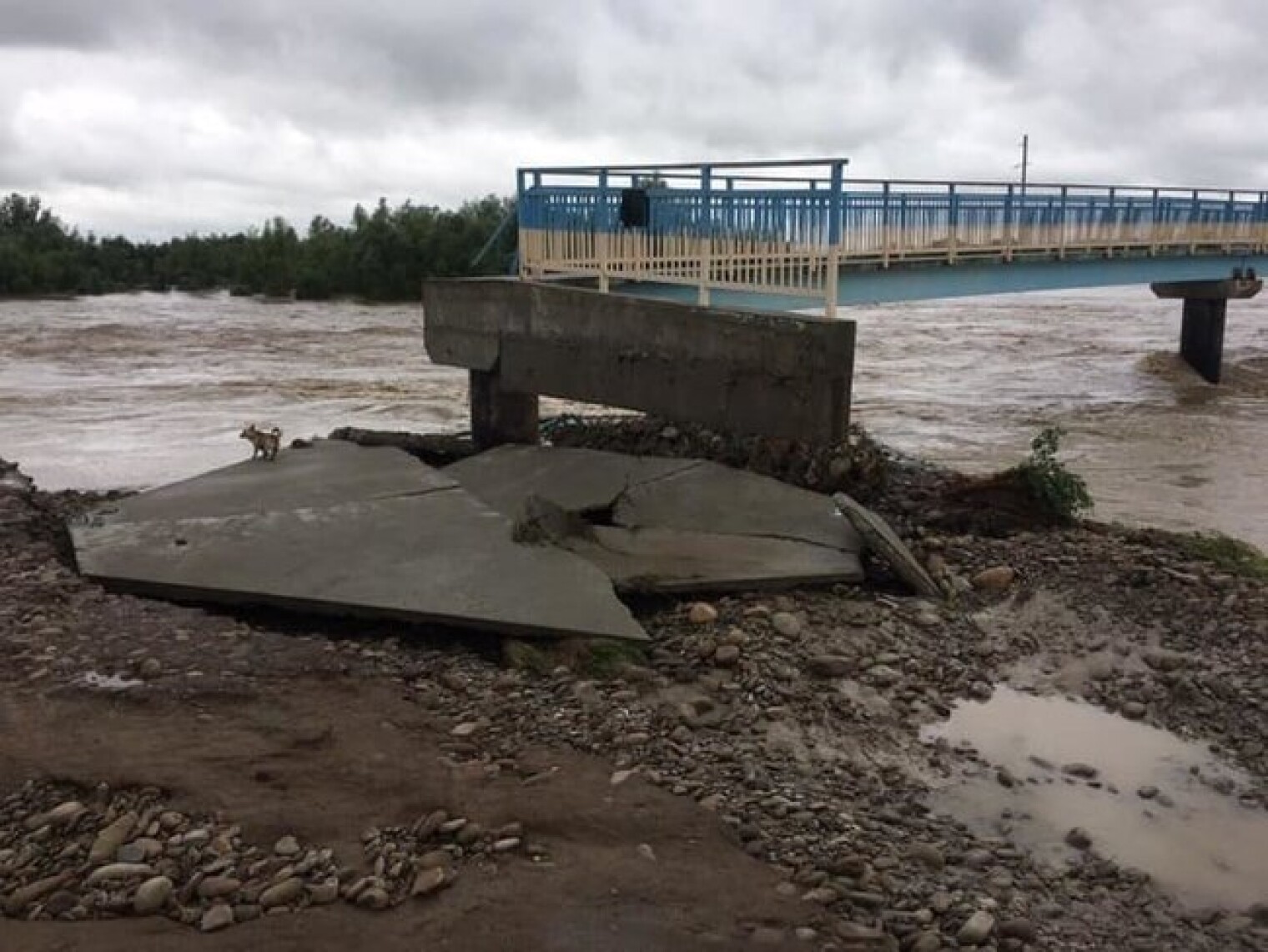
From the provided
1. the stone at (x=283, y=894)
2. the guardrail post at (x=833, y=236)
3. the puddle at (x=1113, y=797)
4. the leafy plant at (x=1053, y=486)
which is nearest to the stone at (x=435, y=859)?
the stone at (x=283, y=894)

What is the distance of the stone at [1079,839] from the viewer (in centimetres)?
445

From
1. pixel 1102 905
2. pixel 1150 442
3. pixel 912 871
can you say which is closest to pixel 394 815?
pixel 912 871

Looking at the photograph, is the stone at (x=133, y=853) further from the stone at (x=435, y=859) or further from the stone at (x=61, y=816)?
the stone at (x=435, y=859)

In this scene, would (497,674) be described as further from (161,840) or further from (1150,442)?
(1150,442)

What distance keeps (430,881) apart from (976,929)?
5.64 feet

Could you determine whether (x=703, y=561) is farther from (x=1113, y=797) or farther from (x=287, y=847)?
(x=287, y=847)

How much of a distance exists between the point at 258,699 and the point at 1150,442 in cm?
1609

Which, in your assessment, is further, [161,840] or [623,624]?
[623,624]

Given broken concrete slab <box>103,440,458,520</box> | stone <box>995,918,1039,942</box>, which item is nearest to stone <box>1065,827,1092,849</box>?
stone <box>995,918,1039,942</box>

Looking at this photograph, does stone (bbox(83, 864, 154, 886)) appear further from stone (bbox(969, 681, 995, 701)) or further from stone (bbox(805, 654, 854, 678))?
stone (bbox(969, 681, 995, 701))

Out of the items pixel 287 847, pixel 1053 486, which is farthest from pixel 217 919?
pixel 1053 486

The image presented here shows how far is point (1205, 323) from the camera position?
94.7 ft

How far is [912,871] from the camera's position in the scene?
4035 millimetres

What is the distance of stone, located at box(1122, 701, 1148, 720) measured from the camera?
5672 mm
